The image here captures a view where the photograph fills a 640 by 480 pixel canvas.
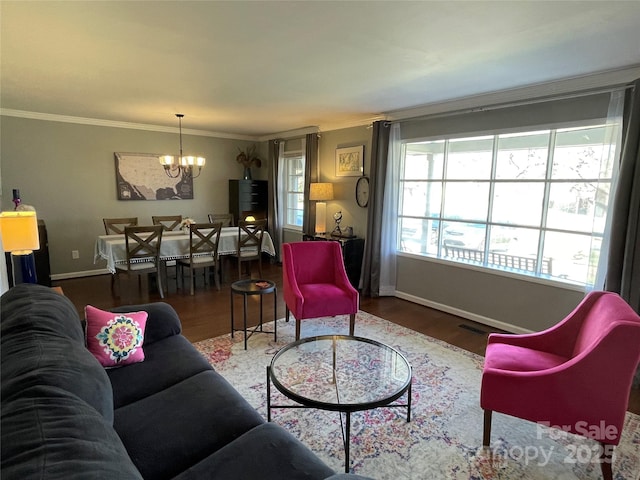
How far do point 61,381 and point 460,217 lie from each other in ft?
12.7

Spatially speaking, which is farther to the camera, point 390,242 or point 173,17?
point 390,242

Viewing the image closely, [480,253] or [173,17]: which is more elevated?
[173,17]

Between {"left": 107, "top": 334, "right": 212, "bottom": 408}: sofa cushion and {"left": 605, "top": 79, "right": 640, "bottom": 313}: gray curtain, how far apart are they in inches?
119

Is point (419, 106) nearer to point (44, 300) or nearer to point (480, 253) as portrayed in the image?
point (480, 253)

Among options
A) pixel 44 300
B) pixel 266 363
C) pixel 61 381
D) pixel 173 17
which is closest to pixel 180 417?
pixel 61 381

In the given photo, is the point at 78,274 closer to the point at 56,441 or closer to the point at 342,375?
the point at 342,375

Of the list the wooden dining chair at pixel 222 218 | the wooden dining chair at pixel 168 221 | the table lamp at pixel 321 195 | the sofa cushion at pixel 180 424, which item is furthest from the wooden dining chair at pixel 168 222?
the sofa cushion at pixel 180 424

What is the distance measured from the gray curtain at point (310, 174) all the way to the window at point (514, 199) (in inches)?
63.1

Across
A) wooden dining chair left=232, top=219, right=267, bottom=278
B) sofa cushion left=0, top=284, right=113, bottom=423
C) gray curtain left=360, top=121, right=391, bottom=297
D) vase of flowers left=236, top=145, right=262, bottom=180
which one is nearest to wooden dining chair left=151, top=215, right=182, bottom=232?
wooden dining chair left=232, top=219, right=267, bottom=278

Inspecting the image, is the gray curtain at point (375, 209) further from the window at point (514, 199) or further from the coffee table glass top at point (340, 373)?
the coffee table glass top at point (340, 373)

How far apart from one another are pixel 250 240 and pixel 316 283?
6.68 feet

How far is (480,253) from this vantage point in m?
3.89

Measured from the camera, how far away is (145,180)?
582cm

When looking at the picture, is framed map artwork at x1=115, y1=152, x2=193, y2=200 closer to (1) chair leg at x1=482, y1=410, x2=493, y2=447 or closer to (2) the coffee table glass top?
(2) the coffee table glass top
